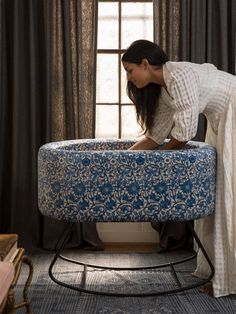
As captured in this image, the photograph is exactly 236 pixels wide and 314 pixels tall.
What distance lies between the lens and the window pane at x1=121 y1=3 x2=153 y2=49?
13.4ft

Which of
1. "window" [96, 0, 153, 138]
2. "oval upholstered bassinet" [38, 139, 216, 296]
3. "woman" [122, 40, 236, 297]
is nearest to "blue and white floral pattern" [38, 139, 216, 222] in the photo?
"oval upholstered bassinet" [38, 139, 216, 296]

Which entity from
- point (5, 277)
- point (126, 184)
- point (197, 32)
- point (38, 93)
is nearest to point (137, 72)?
point (126, 184)

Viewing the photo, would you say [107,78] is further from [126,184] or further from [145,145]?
[126,184]

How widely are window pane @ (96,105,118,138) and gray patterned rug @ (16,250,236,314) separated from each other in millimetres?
807

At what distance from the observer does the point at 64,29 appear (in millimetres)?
3896

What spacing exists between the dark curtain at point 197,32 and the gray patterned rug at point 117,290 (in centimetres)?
46

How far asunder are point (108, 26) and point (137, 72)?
1.20m

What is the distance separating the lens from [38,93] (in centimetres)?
396

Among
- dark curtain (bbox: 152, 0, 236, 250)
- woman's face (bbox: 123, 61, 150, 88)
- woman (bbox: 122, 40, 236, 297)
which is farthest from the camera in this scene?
dark curtain (bbox: 152, 0, 236, 250)

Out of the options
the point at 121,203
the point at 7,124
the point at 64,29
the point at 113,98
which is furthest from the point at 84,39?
the point at 121,203

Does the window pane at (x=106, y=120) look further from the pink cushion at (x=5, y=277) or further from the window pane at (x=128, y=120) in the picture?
the pink cushion at (x=5, y=277)

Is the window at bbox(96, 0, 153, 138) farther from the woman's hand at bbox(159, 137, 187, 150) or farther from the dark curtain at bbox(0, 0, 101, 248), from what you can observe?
the woman's hand at bbox(159, 137, 187, 150)

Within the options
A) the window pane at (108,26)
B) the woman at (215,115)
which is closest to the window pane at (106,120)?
the window pane at (108,26)

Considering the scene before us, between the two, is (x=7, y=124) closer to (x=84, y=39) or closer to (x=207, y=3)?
(x=84, y=39)
